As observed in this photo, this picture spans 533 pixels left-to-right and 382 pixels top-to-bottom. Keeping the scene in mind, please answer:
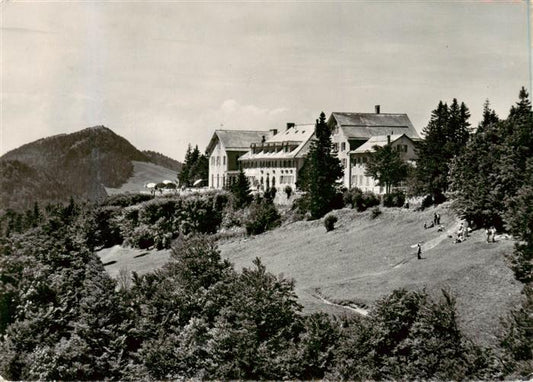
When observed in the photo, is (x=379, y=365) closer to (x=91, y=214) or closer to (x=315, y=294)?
(x=315, y=294)

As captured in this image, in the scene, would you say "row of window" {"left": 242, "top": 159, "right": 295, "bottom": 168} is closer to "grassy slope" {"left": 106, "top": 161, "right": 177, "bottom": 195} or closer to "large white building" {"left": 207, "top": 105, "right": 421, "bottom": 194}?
"large white building" {"left": 207, "top": 105, "right": 421, "bottom": 194}

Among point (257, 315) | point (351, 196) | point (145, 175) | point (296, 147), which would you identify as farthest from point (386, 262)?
point (145, 175)

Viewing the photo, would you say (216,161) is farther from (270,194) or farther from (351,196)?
(351,196)

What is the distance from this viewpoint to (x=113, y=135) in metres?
167

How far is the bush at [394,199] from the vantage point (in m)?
62.3

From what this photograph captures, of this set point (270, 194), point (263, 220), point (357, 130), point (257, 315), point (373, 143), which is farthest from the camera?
point (357, 130)

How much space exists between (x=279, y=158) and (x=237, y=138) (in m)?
14.6

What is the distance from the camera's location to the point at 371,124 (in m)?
83.0

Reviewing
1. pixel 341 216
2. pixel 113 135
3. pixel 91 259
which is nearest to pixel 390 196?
pixel 341 216

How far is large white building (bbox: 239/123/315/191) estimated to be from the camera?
84875 millimetres

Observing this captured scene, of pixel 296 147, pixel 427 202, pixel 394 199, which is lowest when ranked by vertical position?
pixel 427 202

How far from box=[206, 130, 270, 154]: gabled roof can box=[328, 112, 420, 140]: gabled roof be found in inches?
769

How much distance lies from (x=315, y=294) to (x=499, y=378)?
1722 centimetres

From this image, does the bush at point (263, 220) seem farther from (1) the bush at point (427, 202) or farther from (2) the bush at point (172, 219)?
(1) the bush at point (427, 202)
